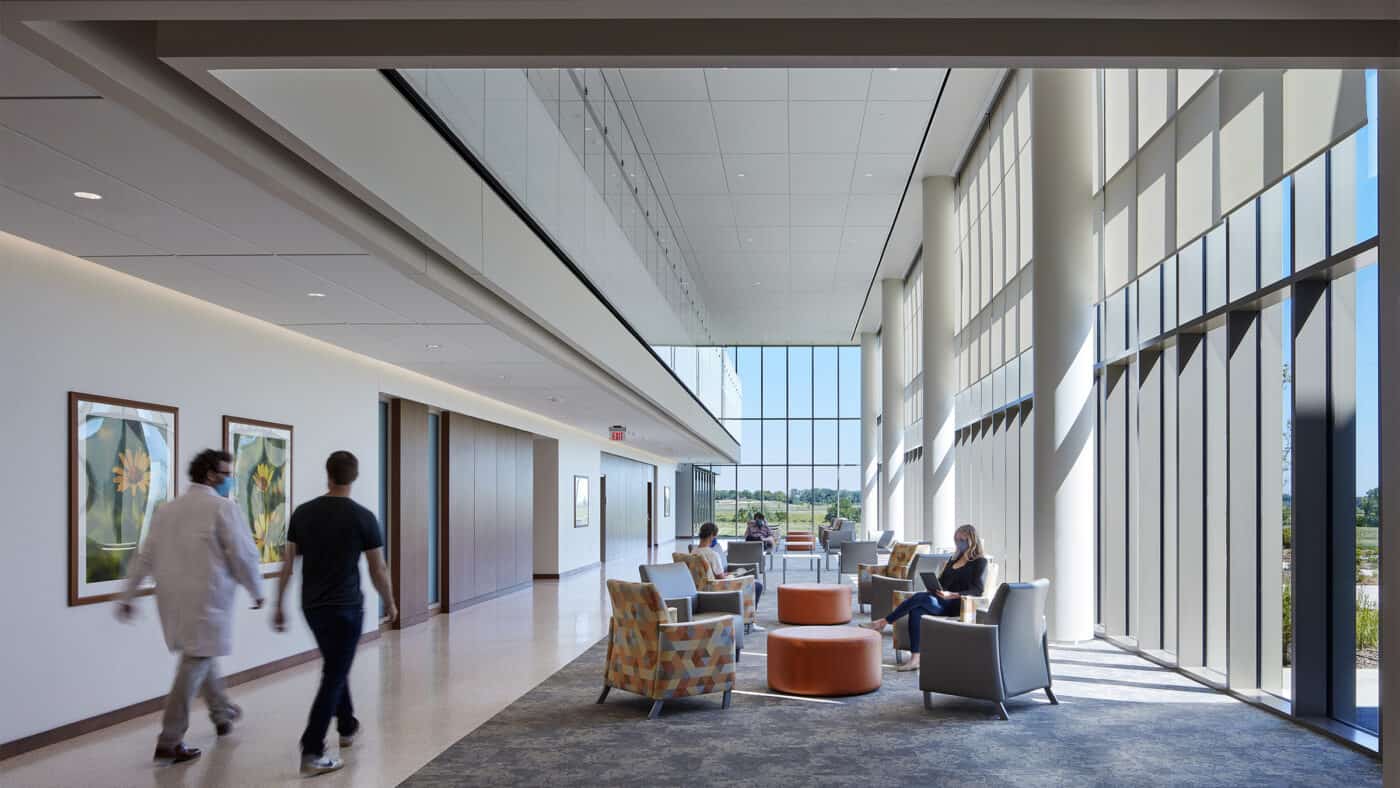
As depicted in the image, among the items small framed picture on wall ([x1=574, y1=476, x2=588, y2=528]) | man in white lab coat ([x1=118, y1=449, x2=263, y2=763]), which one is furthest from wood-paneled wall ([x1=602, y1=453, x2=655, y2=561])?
man in white lab coat ([x1=118, y1=449, x2=263, y2=763])

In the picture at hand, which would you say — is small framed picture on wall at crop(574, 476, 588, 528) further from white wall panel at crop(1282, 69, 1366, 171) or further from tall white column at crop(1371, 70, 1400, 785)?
tall white column at crop(1371, 70, 1400, 785)

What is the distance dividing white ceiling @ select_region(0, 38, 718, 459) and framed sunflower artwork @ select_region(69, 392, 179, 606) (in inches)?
36.6

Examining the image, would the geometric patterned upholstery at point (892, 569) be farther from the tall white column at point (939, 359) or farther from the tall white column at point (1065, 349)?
the tall white column at point (939, 359)


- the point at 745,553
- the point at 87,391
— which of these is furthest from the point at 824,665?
the point at 745,553

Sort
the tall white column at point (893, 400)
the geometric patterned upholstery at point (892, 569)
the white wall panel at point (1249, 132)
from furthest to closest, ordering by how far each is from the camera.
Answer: the tall white column at point (893, 400), the geometric patterned upholstery at point (892, 569), the white wall panel at point (1249, 132)

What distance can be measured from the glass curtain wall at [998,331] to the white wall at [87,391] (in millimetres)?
8869

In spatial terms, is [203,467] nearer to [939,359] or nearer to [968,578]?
[968,578]

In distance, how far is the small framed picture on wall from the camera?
853 inches

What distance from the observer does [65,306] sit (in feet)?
21.7

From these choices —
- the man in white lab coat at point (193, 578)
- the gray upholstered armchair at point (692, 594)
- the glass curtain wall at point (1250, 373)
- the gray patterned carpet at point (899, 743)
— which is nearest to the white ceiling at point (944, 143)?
the glass curtain wall at point (1250, 373)

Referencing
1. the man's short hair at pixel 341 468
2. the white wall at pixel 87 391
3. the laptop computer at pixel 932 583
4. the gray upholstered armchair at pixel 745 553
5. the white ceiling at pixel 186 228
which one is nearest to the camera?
the white ceiling at pixel 186 228

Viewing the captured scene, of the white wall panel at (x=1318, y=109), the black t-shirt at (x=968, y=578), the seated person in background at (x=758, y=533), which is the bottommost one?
the seated person in background at (x=758, y=533)

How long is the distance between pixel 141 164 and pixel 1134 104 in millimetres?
8657

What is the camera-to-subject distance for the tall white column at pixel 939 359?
60.3 feet
